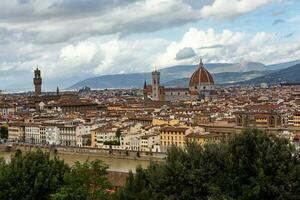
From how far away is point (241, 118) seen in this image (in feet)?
108

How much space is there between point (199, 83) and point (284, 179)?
230ft

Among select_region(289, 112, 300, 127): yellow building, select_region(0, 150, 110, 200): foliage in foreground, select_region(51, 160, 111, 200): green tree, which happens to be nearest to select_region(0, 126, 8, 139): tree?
select_region(289, 112, 300, 127): yellow building

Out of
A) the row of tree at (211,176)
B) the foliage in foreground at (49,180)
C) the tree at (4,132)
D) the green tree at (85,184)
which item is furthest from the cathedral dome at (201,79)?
the green tree at (85,184)

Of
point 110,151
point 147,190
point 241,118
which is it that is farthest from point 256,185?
point 241,118

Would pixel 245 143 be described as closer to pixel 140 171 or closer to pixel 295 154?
pixel 295 154

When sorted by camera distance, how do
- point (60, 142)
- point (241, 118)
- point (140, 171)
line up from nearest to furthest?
1. point (140, 171)
2. point (241, 118)
3. point (60, 142)

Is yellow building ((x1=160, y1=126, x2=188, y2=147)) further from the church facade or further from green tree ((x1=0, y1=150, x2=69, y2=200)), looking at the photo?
the church facade

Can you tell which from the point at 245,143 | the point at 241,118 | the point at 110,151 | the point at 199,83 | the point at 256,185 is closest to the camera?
the point at 256,185

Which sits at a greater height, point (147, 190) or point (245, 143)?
point (245, 143)

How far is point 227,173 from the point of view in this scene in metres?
9.43

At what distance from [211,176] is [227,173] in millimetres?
288

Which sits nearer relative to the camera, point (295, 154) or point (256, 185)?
point (256, 185)

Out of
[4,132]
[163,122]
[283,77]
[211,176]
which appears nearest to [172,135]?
[163,122]

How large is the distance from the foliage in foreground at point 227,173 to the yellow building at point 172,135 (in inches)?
744
